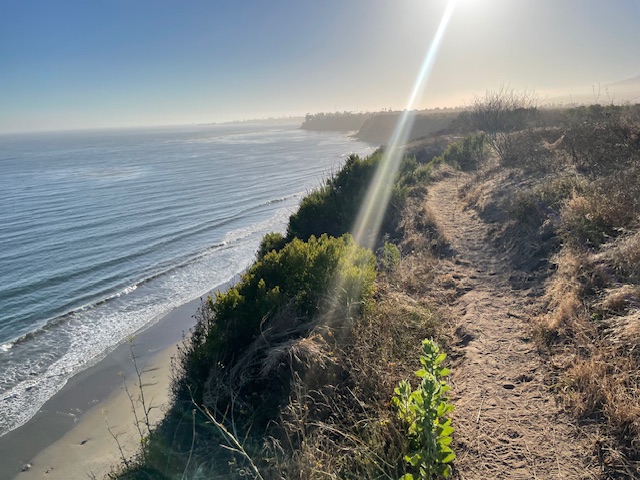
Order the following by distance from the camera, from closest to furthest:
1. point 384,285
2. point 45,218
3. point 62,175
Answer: point 384,285 → point 45,218 → point 62,175

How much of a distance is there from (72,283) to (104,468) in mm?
10597

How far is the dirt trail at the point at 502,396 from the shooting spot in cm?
325

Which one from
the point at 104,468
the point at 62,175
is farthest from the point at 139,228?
the point at 62,175

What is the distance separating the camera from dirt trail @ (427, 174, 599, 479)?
10.7ft

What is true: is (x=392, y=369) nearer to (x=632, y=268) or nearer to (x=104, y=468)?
(x=632, y=268)

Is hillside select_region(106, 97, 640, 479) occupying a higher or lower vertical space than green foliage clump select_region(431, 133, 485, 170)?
lower

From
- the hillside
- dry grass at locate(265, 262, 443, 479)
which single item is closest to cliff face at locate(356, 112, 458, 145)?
the hillside

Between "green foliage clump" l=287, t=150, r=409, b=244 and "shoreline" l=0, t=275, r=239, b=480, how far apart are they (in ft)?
19.6

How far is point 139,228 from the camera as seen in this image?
22438 mm

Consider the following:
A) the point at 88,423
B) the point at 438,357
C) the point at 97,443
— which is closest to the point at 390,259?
the point at 438,357

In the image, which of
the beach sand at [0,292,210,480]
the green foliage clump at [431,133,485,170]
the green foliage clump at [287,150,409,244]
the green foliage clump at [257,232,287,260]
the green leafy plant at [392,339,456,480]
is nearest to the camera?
the green leafy plant at [392,339,456,480]

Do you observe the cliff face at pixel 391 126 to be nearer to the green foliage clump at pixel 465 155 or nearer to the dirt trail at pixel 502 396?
the green foliage clump at pixel 465 155

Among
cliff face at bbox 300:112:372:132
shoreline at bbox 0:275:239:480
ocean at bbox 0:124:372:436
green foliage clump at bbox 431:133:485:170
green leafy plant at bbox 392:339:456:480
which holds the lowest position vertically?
shoreline at bbox 0:275:239:480

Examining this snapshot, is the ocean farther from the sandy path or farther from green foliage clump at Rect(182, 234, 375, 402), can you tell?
green foliage clump at Rect(182, 234, 375, 402)
